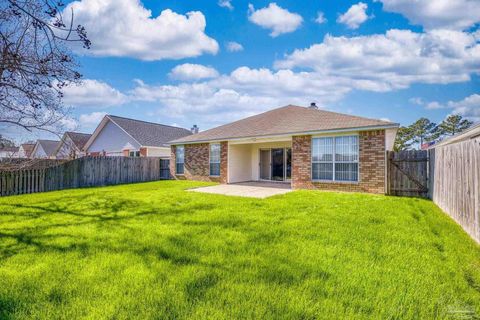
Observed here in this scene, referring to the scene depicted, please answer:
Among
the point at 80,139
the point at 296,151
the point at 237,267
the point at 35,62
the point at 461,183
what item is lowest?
the point at 237,267

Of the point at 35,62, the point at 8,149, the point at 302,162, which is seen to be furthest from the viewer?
the point at 302,162

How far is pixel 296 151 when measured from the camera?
12.8 metres

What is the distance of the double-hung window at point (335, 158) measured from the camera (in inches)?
440

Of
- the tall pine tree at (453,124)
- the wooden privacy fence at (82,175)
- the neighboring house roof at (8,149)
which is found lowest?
the wooden privacy fence at (82,175)

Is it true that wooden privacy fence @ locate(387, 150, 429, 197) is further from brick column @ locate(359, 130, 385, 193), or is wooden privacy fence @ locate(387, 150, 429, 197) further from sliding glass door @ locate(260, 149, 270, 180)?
sliding glass door @ locate(260, 149, 270, 180)

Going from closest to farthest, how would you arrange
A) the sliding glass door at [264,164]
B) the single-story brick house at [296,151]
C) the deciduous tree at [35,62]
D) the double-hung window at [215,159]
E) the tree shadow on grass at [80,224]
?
the tree shadow on grass at [80,224] → the deciduous tree at [35,62] → the single-story brick house at [296,151] → the double-hung window at [215,159] → the sliding glass door at [264,164]

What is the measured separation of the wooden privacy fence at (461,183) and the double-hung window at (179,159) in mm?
14400

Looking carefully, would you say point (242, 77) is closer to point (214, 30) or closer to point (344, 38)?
point (214, 30)

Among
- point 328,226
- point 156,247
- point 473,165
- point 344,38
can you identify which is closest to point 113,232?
point 156,247

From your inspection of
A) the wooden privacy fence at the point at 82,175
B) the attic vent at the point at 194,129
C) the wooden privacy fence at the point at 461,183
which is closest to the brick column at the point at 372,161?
the wooden privacy fence at the point at 461,183

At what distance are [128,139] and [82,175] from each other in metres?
9.36

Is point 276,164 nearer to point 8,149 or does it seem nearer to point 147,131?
point 8,149

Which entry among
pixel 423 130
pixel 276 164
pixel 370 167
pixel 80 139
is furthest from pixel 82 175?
pixel 423 130

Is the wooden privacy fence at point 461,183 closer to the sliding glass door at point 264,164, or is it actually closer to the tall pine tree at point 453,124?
the sliding glass door at point 264,164
